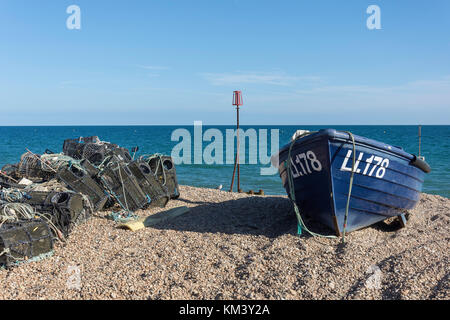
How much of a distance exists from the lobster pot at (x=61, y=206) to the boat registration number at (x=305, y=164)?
154 inches

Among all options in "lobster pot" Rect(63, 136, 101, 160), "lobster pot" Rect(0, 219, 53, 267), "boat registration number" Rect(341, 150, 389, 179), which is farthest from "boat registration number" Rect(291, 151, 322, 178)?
"lobster pot" Rect(63, 136, 101, 160)

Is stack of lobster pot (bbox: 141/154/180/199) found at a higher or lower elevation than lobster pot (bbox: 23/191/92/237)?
higher

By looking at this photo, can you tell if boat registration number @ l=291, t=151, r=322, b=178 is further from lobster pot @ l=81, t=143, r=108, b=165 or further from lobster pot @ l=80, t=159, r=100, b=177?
lobster pot @ l=81, t=143, r=108, b=165

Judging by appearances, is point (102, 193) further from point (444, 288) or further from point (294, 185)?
point (444, 288)

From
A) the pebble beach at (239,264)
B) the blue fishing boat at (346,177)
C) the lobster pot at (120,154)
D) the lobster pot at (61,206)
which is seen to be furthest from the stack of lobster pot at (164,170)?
the blue fishing boat at (346,177)

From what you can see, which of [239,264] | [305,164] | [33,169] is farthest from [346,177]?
[33,169]

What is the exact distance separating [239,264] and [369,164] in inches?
104

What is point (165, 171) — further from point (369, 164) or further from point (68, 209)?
point (369, 164)

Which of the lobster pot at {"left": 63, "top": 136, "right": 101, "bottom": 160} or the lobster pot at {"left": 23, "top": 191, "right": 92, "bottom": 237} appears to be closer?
the lobster pot at {"left": 23, "top": 191, "right": 92, "bottom": 237}

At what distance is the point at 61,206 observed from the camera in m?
6.75

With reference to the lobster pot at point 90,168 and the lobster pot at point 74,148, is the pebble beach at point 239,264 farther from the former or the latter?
the lobster pot at point 74,148

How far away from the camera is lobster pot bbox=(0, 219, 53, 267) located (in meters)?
5.44

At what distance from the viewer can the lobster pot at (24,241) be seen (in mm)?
5438
